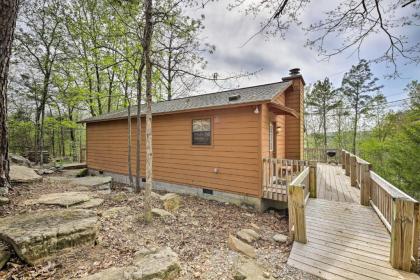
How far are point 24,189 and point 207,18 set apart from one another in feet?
20.6

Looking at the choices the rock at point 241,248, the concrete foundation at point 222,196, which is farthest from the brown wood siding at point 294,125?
the rock at point 241,248

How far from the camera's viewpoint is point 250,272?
8.62ft

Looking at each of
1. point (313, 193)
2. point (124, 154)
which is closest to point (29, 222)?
point (313, 193)

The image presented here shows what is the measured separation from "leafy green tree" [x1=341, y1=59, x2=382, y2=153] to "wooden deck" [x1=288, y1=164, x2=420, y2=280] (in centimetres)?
1526

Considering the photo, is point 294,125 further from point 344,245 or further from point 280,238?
→ point 344,245

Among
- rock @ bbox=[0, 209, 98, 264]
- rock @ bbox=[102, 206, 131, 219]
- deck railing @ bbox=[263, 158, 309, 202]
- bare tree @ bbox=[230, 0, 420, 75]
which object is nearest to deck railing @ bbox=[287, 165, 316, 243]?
deck railing @ bbox=[263, 158, 309, 202]

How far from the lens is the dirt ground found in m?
2.44

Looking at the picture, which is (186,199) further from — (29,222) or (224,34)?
(224,34)

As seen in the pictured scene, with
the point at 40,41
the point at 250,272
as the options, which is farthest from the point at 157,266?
the point at 40,41

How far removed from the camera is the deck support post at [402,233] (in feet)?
8.47

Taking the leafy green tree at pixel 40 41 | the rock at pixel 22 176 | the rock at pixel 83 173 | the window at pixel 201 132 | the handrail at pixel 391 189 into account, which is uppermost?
the leafy green tree at pixel 40 41

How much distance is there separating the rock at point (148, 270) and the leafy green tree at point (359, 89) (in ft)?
63.7

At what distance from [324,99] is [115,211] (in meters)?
18.8

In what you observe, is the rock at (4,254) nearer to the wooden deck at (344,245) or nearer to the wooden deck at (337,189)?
the wooden deck at (344,245)
